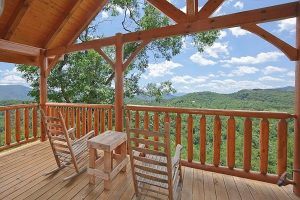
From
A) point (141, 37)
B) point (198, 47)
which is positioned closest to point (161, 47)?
point (198, 47)

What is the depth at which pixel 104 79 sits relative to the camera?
9203mm

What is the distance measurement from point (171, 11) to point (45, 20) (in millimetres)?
2974

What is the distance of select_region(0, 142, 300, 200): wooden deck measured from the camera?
2.59m

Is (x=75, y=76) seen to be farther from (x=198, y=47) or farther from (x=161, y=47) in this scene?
(x=198, y=47)

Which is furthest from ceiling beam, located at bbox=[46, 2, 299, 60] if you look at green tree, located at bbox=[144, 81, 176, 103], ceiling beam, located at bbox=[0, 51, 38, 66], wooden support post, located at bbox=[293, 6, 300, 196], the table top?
green tree, located at bbox=[144, 81, 176, 103]

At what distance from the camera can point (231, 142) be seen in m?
3.12

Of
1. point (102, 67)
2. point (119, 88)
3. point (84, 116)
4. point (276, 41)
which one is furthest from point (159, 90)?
point (276, 41)

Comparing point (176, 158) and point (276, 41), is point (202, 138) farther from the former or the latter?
point (276, 41)

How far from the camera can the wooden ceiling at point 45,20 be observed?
4090mm

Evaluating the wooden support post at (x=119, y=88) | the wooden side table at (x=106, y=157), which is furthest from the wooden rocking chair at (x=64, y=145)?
the wooden support post at (x=119, y=88)

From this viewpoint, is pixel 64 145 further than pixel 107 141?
Yes

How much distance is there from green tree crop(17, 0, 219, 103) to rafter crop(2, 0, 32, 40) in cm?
349

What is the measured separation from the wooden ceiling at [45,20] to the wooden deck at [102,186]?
9.53ft

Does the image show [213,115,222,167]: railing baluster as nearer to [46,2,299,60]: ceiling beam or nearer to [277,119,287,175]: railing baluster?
[277,119,287,175]: railing baluster
